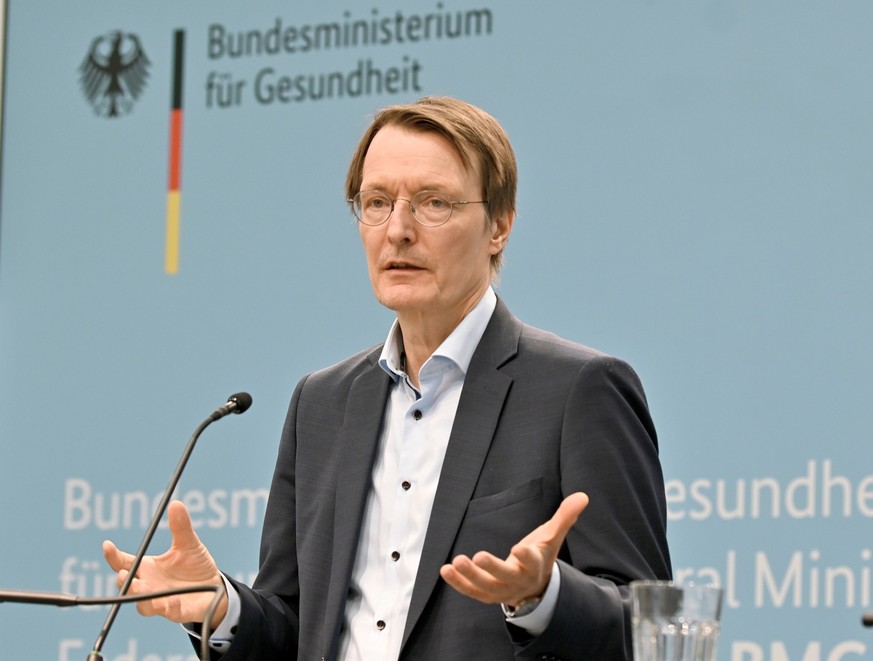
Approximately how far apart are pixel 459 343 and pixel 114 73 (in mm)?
2795

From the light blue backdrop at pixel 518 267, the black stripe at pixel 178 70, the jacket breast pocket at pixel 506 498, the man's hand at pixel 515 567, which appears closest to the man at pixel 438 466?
the jacket breast pocket at pixel 506 498

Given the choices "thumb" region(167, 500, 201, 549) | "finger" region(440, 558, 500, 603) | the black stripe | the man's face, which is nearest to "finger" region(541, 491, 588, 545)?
"finger" region(440, 558, 500, 603)

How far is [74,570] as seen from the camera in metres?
4.75

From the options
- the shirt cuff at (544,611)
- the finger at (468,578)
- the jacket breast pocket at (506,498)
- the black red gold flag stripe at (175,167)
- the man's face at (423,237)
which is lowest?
the shirt cuff at (544,611)

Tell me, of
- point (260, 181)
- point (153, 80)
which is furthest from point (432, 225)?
point (153, 80)

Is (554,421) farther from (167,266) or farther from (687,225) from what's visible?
(167,266)

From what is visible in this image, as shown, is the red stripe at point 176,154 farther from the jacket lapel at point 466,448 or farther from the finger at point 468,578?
the finger at point 468,578

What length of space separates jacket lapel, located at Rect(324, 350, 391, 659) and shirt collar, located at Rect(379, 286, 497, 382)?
0.03 metres

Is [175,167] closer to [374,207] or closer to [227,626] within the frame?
[374,207]

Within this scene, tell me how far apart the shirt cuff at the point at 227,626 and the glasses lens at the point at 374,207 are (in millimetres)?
757

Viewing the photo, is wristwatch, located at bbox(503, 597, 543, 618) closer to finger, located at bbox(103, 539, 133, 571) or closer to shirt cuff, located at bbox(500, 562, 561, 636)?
shirt cuff, located at bbox(500, 562, 561, 636)

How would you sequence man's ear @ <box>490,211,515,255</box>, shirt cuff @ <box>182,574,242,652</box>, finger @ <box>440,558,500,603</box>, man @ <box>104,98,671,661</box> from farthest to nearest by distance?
1. man's ear @ <box>490,211,515,255</box>
2. shirt cuff @ <box>182,574,242,652</box>
3. man @ <box>104,98,671,661</box>
4. finger @ <box>440,558,500,603</box>

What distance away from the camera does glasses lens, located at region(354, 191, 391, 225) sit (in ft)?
8.94

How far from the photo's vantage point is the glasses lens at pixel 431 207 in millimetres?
2693
